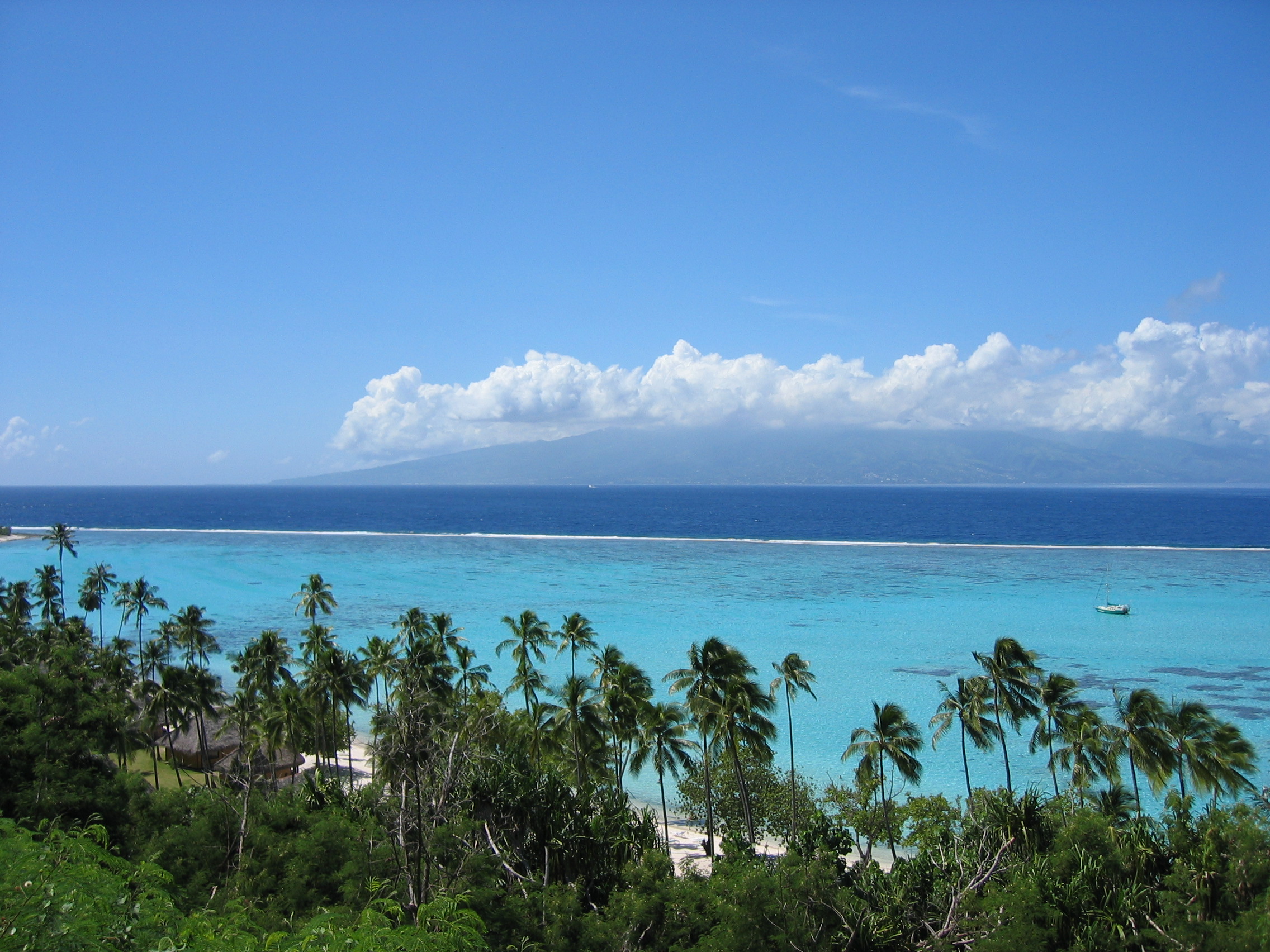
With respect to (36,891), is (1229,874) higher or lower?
lower

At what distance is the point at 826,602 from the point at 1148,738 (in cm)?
4641

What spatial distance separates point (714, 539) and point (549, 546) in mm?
27527

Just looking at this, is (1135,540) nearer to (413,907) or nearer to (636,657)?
(636,657)

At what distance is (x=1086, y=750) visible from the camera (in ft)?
90.9

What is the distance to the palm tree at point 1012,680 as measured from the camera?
2981 cm

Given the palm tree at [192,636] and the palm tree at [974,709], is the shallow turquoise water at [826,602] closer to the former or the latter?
the palm tree at [974,709]

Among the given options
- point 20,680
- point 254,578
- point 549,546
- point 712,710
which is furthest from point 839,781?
point 549,546

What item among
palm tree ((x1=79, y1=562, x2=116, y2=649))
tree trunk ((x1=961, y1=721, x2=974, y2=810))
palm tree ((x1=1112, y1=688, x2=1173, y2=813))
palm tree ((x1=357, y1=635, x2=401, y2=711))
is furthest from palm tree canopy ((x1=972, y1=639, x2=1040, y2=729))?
palm tree ((x1=79, y1=562, x2=116, y2=649))

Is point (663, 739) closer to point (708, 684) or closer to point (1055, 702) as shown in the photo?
point (708, 684)

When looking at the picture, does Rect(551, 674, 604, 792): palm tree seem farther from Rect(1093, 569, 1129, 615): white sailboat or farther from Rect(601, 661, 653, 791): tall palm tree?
Rect(1093, 569, 1129, 615): white sailboat

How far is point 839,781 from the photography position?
→ 117 ft

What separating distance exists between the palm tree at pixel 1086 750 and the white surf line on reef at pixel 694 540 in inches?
3484

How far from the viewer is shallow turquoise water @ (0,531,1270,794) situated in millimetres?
47688

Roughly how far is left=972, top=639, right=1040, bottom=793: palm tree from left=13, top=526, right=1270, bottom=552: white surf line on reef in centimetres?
8651
